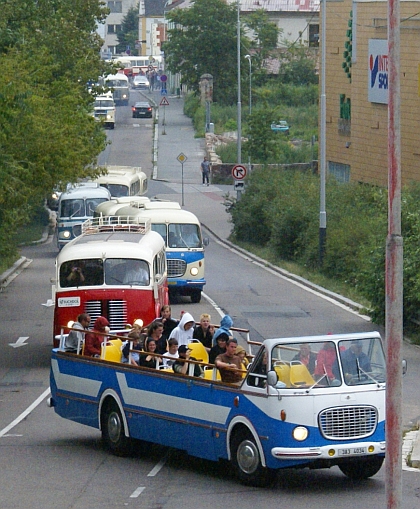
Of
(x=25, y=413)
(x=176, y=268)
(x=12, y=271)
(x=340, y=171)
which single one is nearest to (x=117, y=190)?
(x=340, y=171)

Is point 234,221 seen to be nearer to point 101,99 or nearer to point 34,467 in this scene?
point 34,467

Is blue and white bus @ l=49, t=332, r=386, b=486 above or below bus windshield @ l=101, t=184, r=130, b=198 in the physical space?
above

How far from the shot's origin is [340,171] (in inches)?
2019

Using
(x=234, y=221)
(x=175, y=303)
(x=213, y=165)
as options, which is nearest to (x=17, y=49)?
(x=175, y=303)

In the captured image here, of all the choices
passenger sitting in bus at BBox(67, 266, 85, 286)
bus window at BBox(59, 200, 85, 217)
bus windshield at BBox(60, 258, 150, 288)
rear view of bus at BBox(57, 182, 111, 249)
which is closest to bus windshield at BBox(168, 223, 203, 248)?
bus windshield at BBox(60, 258, 150, 288)

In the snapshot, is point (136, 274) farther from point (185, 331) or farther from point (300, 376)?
point (300, 376)

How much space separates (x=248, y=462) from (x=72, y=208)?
1275 inches

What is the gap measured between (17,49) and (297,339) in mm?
21280

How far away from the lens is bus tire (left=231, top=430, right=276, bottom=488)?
12.2m

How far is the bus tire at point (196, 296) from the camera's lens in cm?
3091

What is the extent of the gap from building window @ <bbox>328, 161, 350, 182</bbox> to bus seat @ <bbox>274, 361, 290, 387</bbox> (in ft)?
125

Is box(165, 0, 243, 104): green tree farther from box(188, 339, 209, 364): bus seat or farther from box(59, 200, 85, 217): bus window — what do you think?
box(188, 339, 209, 364): bus seat

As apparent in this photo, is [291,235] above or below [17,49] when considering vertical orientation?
below

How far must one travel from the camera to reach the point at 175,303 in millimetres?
31391
